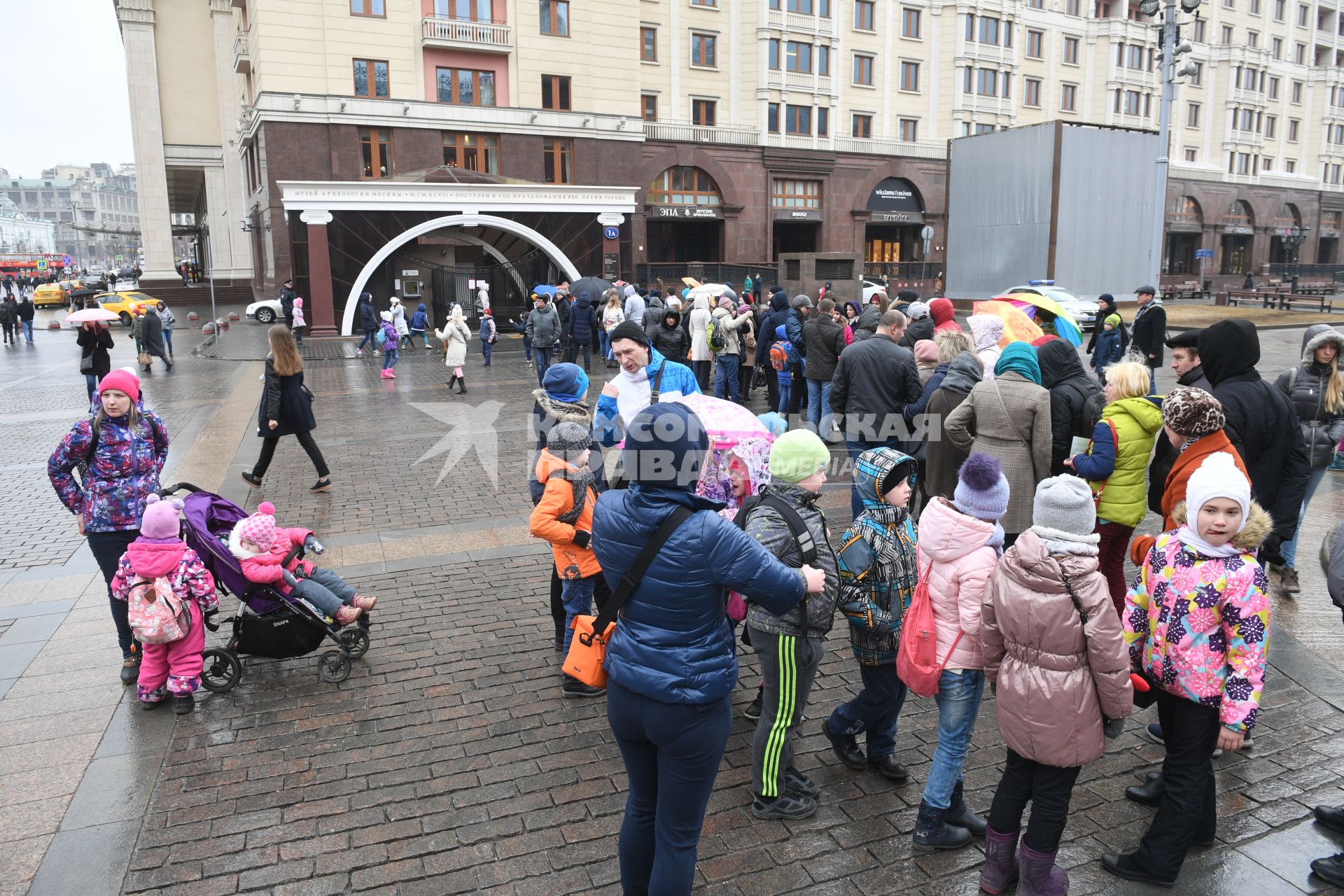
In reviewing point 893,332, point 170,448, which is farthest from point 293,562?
point 170,448

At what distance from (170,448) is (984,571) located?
11.8 meters

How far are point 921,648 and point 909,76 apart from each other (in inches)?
2016

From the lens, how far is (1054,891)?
3525mm

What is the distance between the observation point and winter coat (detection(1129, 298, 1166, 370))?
13.7m

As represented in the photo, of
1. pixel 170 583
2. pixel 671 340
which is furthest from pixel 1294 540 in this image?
pixel 671 340

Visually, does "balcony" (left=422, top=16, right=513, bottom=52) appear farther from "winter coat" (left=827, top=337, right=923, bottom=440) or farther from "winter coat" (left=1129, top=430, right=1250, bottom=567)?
"winter coat" (left=1129, top=430, right=1250, bottom=567)

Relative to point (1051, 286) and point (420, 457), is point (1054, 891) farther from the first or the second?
point (1051, 286)

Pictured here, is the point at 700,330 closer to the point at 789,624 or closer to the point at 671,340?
the point at 671,340

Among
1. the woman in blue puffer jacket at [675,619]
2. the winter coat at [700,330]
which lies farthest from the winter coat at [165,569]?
the winter coat at [700,330]

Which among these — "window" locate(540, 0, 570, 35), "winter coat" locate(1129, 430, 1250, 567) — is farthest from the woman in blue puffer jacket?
"window" locate(540, 0, 570, 35)

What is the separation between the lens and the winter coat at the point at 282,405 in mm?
9797

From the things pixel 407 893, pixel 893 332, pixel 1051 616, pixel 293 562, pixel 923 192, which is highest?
pixel 923 192

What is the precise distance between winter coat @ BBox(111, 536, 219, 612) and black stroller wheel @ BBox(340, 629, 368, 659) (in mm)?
806

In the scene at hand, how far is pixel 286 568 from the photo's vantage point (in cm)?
558
